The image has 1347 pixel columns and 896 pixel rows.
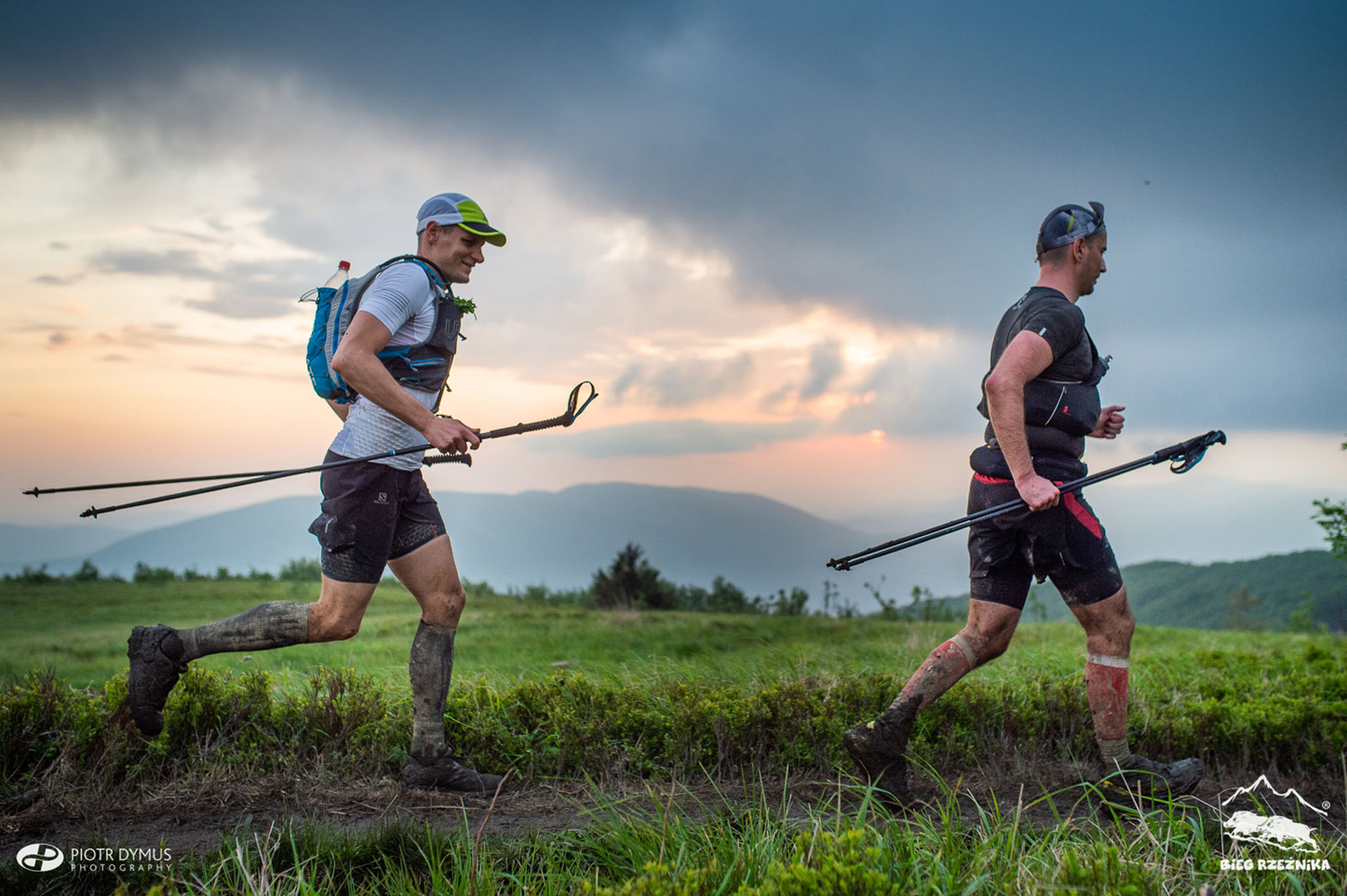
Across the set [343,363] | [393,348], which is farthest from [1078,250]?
[343,363]

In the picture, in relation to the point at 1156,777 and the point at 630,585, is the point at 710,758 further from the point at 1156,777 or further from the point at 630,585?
the point at 630,585

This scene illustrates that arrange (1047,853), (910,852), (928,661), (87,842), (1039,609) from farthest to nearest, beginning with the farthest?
(1039,609)
(928,661)
(87,842)
(1047,853)
(910,852)

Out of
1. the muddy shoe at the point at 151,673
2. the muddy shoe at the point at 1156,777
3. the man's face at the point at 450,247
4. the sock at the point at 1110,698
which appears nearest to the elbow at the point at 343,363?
the man's face at the point at 450,247

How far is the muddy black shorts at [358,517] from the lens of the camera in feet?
14.8

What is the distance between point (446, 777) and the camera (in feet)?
15.4

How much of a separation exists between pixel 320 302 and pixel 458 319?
0.69 metres

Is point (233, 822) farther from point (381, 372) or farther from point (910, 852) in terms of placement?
point (910, 852)

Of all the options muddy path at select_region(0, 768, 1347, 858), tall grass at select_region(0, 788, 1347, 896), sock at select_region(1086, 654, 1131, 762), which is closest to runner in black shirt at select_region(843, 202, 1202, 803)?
sock at select_region(1086, 654, 1131, 762)

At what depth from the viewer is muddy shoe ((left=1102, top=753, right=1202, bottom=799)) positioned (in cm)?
458

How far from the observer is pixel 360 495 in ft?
14.8

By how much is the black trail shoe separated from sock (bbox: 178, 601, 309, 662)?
2.76 meters

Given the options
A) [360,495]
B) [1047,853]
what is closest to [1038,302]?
[1047,853]

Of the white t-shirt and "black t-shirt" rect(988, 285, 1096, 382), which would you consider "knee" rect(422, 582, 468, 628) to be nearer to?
the white t-shirt

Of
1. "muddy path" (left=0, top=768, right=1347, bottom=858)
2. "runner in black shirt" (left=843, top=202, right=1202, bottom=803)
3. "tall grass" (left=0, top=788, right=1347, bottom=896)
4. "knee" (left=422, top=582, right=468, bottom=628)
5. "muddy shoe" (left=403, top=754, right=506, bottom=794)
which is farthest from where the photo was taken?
"knee" (left=422, top=582, right=468, bottom=628)
